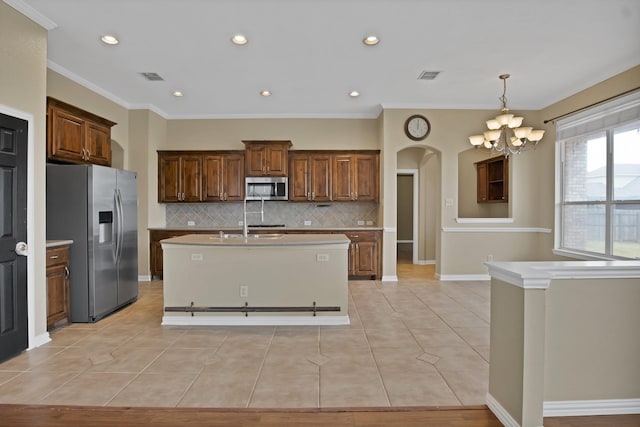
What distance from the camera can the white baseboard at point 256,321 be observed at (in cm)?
380

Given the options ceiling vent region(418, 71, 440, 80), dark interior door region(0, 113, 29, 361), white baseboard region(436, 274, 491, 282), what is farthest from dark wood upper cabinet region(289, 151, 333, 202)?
dark interior door region(0, 113, 29, 361)

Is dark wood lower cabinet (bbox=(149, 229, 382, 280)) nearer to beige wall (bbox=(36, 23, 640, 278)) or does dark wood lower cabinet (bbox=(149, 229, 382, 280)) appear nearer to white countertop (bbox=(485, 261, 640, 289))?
beige wall (bbox=(36, 23, 640, 278))

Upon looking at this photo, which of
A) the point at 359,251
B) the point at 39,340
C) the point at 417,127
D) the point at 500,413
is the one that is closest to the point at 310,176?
the point at 359,251

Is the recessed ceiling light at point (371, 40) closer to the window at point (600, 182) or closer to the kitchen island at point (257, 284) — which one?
the kitchen island at point (257, 284)

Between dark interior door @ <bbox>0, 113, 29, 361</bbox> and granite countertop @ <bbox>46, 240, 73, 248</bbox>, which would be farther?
granite countertop @ <bbox>46, 240, 73, 248</bbox>

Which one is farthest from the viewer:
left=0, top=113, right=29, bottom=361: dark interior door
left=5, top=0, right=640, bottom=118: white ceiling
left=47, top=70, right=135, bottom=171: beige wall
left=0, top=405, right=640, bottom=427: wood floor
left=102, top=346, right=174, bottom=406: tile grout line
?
left=47, top=70, right=135, bottom=171: beige wall

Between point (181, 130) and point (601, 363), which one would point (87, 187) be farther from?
point (601, 363)

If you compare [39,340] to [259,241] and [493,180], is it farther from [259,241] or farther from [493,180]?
[493,180]

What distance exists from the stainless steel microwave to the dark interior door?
11.6 ft

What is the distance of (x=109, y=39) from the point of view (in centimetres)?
369

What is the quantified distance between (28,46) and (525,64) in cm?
514

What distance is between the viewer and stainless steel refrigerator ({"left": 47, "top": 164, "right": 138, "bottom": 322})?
3.78 m

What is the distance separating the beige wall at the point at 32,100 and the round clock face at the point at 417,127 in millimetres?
4841

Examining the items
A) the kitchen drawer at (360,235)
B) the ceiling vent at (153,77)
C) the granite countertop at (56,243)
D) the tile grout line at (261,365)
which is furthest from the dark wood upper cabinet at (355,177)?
the granite countertop at (56,243)
